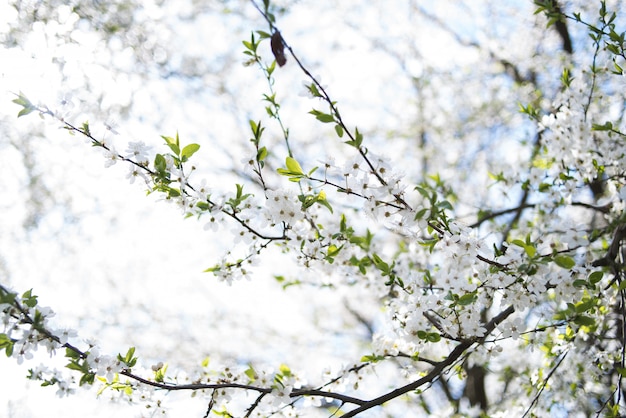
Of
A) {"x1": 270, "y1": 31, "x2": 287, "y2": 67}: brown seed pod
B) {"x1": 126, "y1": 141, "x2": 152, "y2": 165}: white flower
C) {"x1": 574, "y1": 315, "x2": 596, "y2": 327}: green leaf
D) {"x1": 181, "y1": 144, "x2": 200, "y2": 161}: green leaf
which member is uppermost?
{"x1": 270, "y1": 31, "x2": 287, "y2": 67}: brown seed pod

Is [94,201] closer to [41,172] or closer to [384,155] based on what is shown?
[41,172]

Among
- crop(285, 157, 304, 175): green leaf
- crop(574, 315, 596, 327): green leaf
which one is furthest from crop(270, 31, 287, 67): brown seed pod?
crop(574, 315, 596, 327): green leaf

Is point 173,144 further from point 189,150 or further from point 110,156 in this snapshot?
point 110,156

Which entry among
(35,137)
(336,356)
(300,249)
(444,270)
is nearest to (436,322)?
(444,270)

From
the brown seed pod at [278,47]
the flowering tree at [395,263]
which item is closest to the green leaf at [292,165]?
the flowering tree at [395,263]

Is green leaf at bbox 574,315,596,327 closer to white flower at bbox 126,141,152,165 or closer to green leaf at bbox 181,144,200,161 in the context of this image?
green leaf at bbox 181,144,200,161

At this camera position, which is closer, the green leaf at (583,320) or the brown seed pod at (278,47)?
the green leaf at (583,320)

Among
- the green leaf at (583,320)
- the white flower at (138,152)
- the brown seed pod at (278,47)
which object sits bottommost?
the green leaf at (583,320)

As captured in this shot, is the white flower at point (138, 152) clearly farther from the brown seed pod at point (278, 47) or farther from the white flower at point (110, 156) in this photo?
the brown seed pod at point (278, 47)

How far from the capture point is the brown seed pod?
5.79 feet

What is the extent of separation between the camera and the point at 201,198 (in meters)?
1.71

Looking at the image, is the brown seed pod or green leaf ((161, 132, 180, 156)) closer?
green leaf ((161, 132, 180, 156))

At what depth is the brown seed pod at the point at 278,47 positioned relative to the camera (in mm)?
1766

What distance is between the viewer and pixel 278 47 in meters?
1.79
